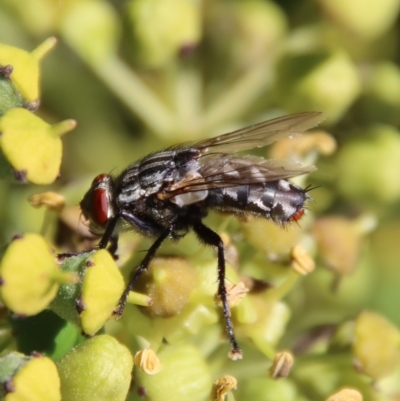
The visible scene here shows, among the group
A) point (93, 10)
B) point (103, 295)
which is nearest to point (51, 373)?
point (103, 295)

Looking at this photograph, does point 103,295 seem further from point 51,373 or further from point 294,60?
point 294,60

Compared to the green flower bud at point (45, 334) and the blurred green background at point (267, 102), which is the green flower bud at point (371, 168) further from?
the green flower bud at point (45, 334)

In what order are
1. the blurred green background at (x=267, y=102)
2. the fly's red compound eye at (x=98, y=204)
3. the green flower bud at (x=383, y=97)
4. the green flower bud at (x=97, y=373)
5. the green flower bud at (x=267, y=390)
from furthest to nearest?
the green flower bud at (x=383, y=97) → the blurred green background at (x=267, y=102) → the fly's red compound eye at (x=98, y=204) → the green flower bud at (x=267, y=390) → the green flower bud at (x=97, y=373)

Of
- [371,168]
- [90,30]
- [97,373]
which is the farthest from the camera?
[90,30]

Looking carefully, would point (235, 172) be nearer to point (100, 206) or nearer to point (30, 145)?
point (100, 206)

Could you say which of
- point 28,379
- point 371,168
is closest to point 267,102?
point 371,168

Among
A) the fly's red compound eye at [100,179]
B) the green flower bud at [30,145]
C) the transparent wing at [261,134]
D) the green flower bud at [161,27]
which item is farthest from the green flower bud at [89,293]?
the green flower bud at [161,27]
